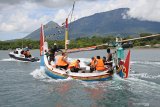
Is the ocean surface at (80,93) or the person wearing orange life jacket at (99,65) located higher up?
the person wearing orange life jacket at (99,65)

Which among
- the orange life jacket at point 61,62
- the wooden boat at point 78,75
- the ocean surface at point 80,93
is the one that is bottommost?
the ocean surface at point 80,93

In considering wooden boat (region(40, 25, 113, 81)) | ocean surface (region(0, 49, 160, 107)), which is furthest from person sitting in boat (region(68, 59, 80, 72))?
ocean surface (region(0, 49, 160, 107))

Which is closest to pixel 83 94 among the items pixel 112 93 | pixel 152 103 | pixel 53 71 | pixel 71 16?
pixel 112 93

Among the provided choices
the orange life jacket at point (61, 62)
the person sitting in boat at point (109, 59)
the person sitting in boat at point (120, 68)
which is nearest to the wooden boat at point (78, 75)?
the orange life jacket at point (61, 62)

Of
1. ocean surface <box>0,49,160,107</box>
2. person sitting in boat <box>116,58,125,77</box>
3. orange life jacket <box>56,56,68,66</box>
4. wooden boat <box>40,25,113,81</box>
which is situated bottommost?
ocean surface <box>0,49,160,107</box>

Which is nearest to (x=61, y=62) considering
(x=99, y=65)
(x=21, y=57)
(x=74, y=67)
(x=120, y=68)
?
(x=74, y=67)

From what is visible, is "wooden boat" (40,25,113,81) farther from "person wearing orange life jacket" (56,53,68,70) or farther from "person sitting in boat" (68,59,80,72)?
"person wearing orange life jacket" (56,53,68,70)

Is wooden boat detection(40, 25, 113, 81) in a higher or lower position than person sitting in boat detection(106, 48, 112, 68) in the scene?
lower

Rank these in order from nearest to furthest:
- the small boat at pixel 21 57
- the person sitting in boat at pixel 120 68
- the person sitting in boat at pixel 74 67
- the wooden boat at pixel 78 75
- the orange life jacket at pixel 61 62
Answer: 1. the wooden boat at pixel 78 75
2. the person sitting in boat at pixel 120 68
3. the person sitting in boat at pixel 74 67
4. the orange life jacket at pixel 61 62
5. the small boat at pixel 21 57

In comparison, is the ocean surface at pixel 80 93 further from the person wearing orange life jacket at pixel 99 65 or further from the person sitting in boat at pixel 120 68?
the person wearing orange life jacket at pixel 99 65

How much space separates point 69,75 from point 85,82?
1623mm

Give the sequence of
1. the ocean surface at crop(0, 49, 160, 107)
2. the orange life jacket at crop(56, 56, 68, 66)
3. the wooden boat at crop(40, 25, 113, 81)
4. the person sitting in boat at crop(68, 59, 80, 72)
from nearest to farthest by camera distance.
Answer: the ocean surface at crop(0, 49, 160, 107), the wooden boat at crop(40, 25, 113, 81), the person sitting in boat at crop(68, 59, 80, 72), the orange life jacket at crop(56, 56, 68, 66)

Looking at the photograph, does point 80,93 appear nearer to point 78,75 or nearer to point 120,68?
point 78,75

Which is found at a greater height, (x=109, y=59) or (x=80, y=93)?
(x=109, y=59)
